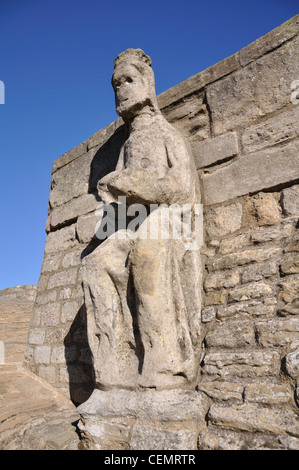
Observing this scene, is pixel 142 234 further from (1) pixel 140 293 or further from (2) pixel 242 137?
(2) pixel 242 137

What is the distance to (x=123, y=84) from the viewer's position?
9.64 ft

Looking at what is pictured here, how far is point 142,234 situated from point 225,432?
1.13 metres

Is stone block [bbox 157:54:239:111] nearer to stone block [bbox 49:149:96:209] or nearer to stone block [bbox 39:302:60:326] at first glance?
stone block [bbox 49:149:96:209]

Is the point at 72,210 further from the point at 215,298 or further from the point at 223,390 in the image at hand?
the point at 223,390

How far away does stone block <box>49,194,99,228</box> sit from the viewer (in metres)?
3.75

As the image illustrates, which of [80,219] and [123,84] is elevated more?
[123,84]

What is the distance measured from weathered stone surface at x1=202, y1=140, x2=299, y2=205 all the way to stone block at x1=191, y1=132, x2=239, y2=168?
0.09 metres

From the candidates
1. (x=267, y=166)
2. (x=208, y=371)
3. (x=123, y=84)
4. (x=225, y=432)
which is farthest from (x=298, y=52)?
(x=225, y=432)

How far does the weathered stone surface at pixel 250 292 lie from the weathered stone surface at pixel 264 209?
448 mm

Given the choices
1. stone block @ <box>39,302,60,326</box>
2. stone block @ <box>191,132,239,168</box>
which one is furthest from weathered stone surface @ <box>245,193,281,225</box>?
stone block @ <box>39,302,60,326</box>

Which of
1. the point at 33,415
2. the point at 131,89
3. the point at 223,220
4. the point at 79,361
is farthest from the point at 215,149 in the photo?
the point at 33,415

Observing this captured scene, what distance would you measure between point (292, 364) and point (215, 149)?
1.63m

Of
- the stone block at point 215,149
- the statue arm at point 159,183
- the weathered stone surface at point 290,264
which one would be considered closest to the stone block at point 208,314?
the weathered stone surface at point 290,264

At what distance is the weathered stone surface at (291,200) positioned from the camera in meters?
2.36
